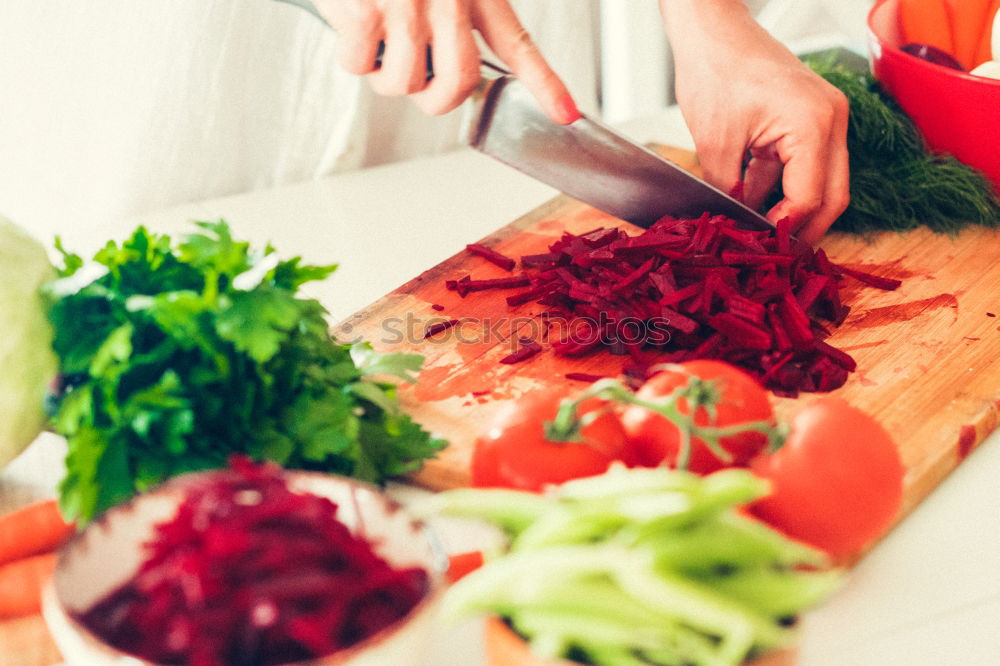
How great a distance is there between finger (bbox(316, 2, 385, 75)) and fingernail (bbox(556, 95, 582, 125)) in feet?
1.16

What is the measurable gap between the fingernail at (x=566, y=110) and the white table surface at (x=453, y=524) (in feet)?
1.50

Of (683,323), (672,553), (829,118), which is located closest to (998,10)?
(829,118)

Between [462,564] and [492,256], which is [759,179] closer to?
[492,256]

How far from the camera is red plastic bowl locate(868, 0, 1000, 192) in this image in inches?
87.6

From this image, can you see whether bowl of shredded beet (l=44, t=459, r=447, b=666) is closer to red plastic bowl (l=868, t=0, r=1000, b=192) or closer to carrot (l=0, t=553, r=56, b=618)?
carrot (l=0, t=553, r=56, b=618)

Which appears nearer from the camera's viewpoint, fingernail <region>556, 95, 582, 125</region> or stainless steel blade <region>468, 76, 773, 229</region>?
fingernail <region>556, 95, 582, 125</region>

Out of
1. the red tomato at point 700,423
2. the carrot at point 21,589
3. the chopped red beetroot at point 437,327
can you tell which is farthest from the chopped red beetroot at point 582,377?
the carrot at point 21,589

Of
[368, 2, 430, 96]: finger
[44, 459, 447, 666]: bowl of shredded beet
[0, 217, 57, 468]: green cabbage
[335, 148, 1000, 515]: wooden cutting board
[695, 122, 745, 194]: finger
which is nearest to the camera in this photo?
[44, 459, 447, 666]: bowl of shredded beet

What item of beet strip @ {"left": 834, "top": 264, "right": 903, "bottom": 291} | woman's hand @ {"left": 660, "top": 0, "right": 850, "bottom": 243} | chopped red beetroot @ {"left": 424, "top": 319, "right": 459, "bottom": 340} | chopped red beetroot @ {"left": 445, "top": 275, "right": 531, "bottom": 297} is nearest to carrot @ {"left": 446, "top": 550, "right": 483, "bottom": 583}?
chopped red beetroot @ {"left": 424, "top": 319, "right": 459, "bottom": 340}

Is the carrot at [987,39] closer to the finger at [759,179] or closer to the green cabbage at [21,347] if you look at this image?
the finger at [759,179]

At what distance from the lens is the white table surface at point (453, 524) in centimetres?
114

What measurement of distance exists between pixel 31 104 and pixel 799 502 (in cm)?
198

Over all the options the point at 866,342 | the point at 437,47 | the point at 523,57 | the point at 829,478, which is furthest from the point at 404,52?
the point at 829,478

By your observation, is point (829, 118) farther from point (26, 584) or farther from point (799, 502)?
point (26, 584)
